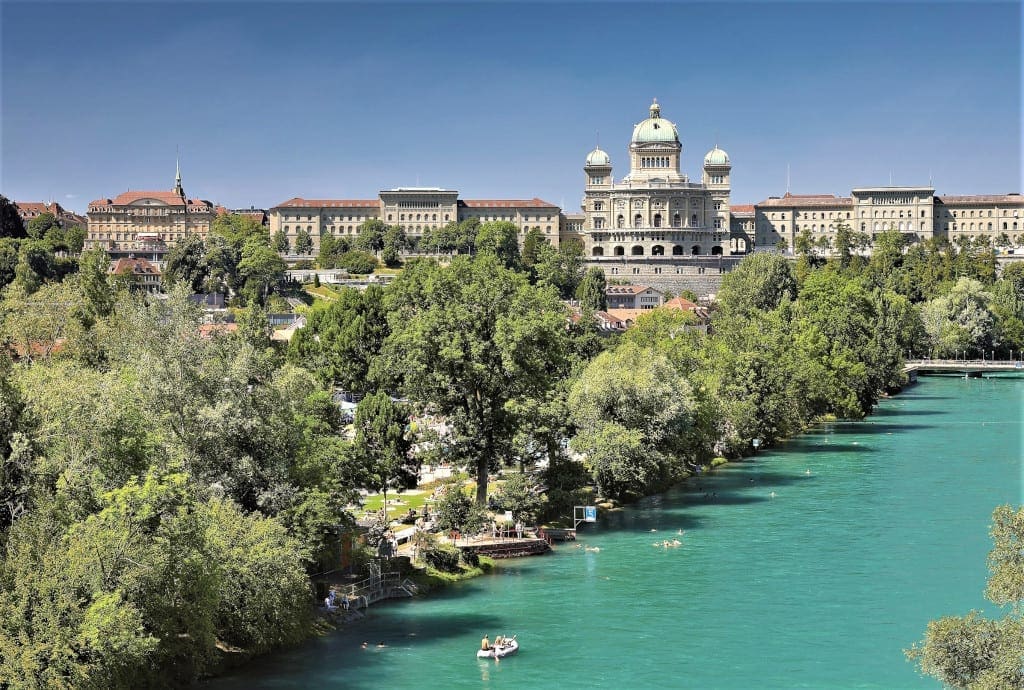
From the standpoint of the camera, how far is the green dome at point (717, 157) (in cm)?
15538

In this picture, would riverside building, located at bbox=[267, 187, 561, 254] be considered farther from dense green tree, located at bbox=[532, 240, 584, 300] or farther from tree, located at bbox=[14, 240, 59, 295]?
tree, located at bbox=[14, 240, 59, 295]

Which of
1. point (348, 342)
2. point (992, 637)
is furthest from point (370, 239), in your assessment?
point (992, 637)

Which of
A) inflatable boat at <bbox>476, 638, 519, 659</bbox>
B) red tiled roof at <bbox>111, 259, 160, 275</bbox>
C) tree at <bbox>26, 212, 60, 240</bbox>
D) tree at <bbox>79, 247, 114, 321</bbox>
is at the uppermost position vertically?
tree at <bbox>26, 212, 60, 240</bbox>

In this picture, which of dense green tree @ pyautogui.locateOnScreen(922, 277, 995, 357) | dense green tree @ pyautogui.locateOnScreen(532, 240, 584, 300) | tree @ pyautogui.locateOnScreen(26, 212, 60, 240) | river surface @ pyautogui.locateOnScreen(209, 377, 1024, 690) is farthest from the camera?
tree @ pyautogui.locateOnScreen(26, 212, 60, 240)

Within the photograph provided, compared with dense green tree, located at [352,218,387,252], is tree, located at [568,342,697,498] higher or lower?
lower

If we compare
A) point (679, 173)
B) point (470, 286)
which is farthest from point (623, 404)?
point (679, 173)

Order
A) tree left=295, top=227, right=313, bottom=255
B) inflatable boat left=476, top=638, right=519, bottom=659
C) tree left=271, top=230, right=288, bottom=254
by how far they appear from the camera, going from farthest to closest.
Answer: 1. tree left=295, top=227, right=313, bottom=255
2. tree left=271, top=230, right=288, bottom=254
3. inflatable boat left=476, top=638, right=519, bottom=659

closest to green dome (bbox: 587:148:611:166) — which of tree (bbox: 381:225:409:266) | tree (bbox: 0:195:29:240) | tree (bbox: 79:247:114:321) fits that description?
tree (bbox: 381:225:409:266)

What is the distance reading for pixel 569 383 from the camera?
45.9 m

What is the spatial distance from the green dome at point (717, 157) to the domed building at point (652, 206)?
11.1 feet

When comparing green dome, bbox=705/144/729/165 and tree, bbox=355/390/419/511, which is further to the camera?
green dome, bbox=705/144/729/165

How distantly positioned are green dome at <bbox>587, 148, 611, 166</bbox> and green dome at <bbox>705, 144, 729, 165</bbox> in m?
11.9

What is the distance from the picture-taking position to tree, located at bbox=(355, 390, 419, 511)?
41.3 m

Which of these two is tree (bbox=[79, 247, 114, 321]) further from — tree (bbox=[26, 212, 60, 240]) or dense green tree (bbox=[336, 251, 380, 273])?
tree (bbox=[26, 212, 60, 240])
